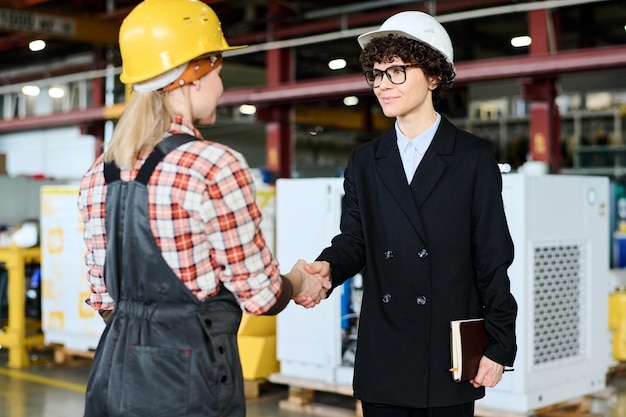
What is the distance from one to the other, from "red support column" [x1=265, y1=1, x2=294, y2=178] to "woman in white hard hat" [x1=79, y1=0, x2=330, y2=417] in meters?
11.1

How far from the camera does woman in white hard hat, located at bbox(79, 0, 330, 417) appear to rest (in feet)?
6.38

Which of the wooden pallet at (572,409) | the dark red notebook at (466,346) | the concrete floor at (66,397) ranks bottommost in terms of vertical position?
the concrete floor at (66,397)

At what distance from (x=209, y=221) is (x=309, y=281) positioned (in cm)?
51

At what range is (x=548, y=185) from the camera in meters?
5.14

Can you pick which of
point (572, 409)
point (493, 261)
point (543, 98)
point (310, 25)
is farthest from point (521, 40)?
point (493, 261)

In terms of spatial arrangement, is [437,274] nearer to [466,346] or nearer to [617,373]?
[466,346]

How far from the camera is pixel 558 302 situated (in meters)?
5.27

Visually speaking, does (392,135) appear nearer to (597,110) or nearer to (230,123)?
(597,110)

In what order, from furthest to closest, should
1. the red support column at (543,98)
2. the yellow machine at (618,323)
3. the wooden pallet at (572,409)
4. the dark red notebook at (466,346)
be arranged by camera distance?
the red support column at (543,98) → the yellow machine at (618,323) → the wooden pallet at (572,409) → the dark red notebook at (466,346)

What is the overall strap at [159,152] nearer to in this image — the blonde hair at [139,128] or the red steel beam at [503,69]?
the blonde hair at [139,128]

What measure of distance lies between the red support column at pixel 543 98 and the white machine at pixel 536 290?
184 inches

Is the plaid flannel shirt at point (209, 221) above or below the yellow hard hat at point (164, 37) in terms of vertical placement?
below

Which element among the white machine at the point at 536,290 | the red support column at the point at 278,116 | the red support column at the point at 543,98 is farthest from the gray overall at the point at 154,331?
the red support column at the point at 278,116

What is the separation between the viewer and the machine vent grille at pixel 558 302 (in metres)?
5.11
